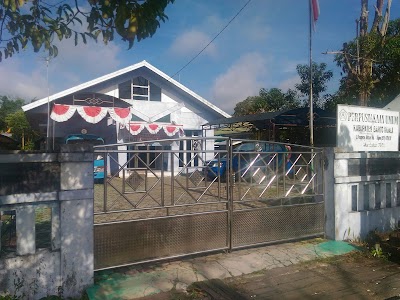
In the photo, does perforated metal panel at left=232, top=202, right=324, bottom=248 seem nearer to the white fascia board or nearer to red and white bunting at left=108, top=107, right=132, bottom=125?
red and white bunting at left=108, top=107, right=132, bottom=125

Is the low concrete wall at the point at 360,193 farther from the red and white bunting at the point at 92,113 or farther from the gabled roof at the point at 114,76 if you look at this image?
the gabled roof at the point at 114,76

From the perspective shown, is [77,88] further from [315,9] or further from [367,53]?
[367,53]

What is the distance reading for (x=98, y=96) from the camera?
16266mm

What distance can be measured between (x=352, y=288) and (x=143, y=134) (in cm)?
1375

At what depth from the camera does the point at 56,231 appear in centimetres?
414

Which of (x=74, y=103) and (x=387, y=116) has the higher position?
(x=74, y=103)

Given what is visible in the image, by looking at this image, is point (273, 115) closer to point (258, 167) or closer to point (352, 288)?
point (258, 167)

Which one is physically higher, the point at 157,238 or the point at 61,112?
the point at 61,112

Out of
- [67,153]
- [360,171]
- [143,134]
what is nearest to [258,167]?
[360,171]

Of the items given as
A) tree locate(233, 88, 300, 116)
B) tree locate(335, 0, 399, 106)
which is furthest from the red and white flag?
tree locate(233, 88, 300, 116)

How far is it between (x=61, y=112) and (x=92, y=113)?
120 cm

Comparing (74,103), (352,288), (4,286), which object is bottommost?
(352,288)

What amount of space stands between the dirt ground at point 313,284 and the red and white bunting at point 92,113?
37.8 feet

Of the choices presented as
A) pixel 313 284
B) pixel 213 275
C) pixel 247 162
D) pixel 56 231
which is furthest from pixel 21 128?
pixel 313 284
